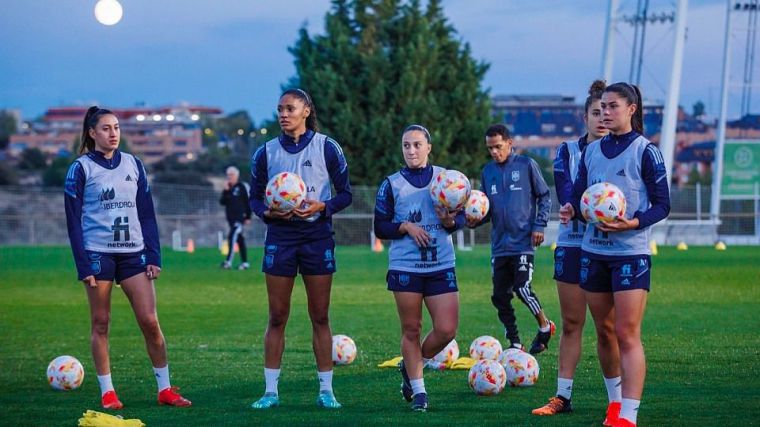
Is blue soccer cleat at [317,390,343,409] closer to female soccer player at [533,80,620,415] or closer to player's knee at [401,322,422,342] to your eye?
player's knee at [401,322,422,342]

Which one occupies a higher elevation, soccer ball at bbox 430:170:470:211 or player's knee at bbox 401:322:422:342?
soccer ball at bbox 430:170:470:211

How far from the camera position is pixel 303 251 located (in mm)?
8859

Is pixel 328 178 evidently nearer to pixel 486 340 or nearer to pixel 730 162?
pixel 486 340

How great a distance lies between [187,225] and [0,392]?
36.8 m

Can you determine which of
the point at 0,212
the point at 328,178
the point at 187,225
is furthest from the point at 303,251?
the point at 0,212

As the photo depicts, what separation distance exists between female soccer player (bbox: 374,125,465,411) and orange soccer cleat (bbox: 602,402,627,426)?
4.46 feet

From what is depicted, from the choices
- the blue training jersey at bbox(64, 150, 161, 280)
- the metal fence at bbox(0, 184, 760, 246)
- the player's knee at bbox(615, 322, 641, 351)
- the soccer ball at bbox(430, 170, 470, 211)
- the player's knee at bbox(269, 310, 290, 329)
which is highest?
the soccer ball at bbox(430, 170, 470, 211)

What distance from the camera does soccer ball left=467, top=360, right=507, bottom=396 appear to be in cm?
932

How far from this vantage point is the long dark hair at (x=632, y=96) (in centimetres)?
762

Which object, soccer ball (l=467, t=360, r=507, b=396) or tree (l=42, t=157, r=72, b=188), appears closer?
soccer ball (l=467, t=360, r=507, b=396)

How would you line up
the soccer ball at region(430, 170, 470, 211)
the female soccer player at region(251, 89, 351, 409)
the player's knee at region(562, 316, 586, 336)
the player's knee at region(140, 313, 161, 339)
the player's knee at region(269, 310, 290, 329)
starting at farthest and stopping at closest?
1. the player's knee at region(140, 313, 161, 339)
2. the player's knee at region(269, 310, 290, 329)
3. the female soccer player at region(251, 89, 351, 409)
4. the player's knee at region(562, 316, 586, 336)
5. the soccer ball at region(430, 170, 470, 211)

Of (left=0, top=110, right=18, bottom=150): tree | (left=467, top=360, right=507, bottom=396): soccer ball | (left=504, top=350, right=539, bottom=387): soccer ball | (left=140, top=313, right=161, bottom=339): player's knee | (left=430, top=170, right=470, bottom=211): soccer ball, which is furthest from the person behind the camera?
(left=0, top=110, right=18, bottom=150): tree

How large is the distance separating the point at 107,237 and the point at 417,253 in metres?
2.38

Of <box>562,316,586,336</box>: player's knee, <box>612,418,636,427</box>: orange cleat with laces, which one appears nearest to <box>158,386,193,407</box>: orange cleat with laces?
<box>562,316,586,336</box>: player's knee
